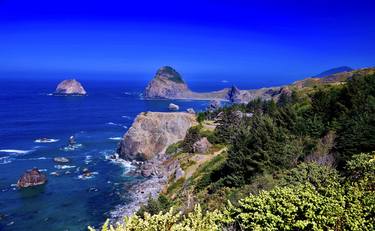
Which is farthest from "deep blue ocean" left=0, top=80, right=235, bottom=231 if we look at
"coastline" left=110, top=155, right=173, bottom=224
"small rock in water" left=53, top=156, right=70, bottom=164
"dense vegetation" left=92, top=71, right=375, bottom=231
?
"dense vegetation" left=92, top=71, right=375, bottom=231

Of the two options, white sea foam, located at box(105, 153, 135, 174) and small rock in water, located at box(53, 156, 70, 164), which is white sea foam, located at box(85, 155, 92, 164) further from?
small rock in water, located at box(53, 156, 70, 164)

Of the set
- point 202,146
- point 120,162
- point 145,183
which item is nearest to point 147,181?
point 145,183

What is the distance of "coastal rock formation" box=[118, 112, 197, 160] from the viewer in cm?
9919

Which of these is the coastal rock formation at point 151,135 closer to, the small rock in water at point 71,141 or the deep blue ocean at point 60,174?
the deep blue ocean at point 60,174

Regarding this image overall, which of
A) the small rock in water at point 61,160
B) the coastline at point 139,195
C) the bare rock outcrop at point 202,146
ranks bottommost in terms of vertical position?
the coastline at point 139,195

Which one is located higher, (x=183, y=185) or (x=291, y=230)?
(x=291, y=230)

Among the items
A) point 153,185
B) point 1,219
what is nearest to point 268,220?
point 1,219

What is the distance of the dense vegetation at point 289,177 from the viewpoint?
17172mm

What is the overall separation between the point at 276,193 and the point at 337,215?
3.43 m

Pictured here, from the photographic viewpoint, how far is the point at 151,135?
102688 millimetres

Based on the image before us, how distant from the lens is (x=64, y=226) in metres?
60.1

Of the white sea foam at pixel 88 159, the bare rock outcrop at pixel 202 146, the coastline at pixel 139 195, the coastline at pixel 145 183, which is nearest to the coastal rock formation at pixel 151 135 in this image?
the coastline at pixel 145 183

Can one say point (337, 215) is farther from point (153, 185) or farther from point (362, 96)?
point (153, 185)

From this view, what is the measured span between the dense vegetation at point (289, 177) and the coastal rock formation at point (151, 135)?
14.4 metres
